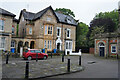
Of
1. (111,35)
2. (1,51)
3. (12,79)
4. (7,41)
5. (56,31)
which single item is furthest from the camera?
(56,31)

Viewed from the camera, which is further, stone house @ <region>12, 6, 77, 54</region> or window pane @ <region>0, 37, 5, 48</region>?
stone house @ <region>12, 6, 77, 54</region>

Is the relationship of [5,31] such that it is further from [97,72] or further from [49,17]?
[97,72]

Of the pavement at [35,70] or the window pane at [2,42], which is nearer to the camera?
the pavement at [35,70]

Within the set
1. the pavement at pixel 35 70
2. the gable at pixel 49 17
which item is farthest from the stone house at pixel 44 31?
the pavement at pixel 35 70

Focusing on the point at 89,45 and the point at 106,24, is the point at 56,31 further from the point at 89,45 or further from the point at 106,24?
the point at 106,24

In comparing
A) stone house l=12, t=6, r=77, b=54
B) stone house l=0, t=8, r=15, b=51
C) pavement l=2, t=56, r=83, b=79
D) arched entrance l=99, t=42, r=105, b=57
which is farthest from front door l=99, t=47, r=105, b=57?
stone house l=0, t=8, r=15, b=51

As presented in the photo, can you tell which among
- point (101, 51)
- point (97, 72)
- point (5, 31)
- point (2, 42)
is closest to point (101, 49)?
point (101, 51)

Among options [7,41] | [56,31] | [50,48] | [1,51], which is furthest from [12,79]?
[56,31]

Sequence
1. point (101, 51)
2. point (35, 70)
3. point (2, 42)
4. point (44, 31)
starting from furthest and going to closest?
point (44, 31), point (101, 51), point (2, 42), point (35, 70)

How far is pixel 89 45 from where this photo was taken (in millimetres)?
38812

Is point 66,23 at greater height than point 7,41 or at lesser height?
greater

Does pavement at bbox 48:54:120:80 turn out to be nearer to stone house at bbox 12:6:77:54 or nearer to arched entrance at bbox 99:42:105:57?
arched entrance at bbox 99:42:105:57

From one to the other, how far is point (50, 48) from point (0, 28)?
10734mm

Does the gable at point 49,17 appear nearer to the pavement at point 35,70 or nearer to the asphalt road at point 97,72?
the pavement at point 35,70
